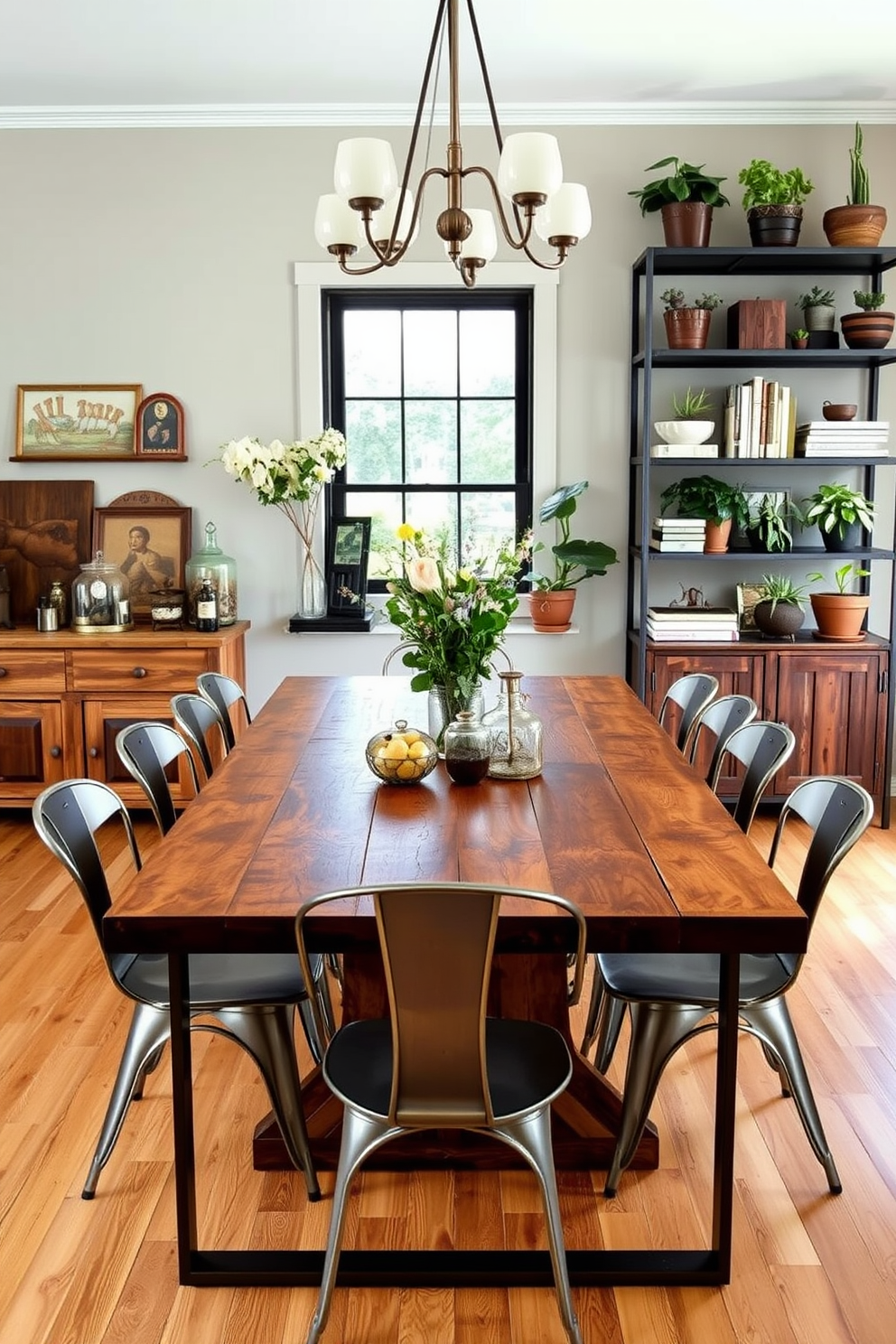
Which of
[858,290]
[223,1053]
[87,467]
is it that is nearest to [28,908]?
[223,1053]

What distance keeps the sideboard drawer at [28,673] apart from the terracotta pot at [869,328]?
140 inches

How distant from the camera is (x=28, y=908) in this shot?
13.7 feet

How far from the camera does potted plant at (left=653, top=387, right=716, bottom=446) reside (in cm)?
502

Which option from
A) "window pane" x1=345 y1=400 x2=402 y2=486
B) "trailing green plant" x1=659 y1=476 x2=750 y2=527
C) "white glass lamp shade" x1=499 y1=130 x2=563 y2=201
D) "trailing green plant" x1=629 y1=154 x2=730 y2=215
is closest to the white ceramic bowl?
"trailing green plant" x1=659 y1=476 x2=750 y2=527

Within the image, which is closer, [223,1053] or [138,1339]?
[138,1339]

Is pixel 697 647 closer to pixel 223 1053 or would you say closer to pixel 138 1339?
pixel 223 1053

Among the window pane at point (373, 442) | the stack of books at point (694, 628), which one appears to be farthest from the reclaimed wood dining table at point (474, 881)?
the window pane at point (373, 442)

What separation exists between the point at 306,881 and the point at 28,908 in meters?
2.44

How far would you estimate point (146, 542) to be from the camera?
5398 mm

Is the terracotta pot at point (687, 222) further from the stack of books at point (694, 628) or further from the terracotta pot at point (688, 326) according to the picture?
the stack of books at point (694, 628)

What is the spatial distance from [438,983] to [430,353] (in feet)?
13.1

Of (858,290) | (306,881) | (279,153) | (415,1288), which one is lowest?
(415,1288)

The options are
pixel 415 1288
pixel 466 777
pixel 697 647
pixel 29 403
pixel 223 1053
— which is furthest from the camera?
pixel 29 403

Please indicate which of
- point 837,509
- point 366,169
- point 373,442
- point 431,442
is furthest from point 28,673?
point 837,509
